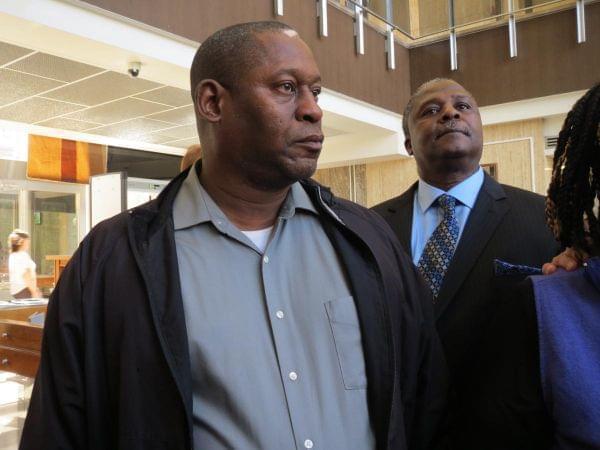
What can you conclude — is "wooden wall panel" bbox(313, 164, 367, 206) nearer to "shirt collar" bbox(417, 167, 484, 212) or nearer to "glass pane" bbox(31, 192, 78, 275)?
"glass pane" bbox(31, 192, 78, 275)

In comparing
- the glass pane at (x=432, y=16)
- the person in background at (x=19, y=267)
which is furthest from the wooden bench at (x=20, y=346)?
the glass pane at (x=432, y=16)

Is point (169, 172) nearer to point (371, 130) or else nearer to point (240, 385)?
point (371, 130)

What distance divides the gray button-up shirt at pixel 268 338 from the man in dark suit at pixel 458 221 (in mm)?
373

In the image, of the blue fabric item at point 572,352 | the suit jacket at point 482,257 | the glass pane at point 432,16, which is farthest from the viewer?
the glass pane at point 432,16

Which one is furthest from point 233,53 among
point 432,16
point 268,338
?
point 432,16

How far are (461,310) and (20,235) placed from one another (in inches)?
236

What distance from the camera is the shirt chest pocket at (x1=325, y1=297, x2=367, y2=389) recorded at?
1156 mm

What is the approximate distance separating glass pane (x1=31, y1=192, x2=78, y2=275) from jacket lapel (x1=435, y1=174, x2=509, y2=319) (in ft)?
26.3

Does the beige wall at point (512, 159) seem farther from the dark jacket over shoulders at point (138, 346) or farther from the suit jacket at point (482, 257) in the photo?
the dark jacket over shoulders at point (138, 346)

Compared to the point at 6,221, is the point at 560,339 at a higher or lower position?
lower

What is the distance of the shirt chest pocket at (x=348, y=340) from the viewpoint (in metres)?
1.16

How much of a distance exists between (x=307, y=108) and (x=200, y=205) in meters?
0.32

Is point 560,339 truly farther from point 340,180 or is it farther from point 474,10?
point 340,180

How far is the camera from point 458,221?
176cm
